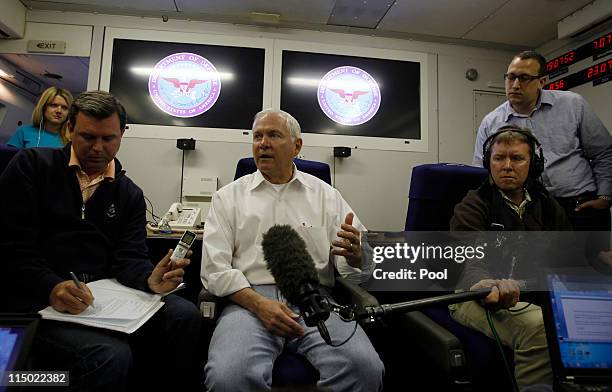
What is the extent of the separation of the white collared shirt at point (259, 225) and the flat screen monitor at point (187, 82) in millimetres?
1696

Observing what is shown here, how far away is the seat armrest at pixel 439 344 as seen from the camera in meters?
0.91

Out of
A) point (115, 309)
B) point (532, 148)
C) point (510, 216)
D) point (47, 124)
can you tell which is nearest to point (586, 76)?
point (532, 148)

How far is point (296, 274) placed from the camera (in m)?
0.81

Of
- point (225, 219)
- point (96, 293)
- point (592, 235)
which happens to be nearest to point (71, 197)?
point (96, 293)

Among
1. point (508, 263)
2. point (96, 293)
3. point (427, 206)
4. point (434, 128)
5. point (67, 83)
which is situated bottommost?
point (96, 293)

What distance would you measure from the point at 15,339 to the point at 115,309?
257 millimetres

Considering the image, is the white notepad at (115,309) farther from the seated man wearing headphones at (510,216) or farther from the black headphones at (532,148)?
the black headphones at (532,148)

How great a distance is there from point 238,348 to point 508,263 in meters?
1.01

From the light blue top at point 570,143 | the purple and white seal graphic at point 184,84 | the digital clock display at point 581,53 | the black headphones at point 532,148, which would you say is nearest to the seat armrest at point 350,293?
the black headphones at point 532,148

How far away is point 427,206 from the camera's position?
1.53m

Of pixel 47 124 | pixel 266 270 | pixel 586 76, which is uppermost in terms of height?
pixel 586 76

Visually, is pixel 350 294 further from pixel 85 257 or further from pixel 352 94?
pixel 352 94

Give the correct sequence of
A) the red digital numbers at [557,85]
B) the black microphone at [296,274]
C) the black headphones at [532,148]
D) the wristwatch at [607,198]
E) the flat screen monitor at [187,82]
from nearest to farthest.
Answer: the black microphone at [296,274]
the black headphones at [532,148]
the wristwatch at [607,198]
the flat screen monitor at [187,82]
the red digital numbers at [557,85]

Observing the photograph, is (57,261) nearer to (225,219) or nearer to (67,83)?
(225,219)
